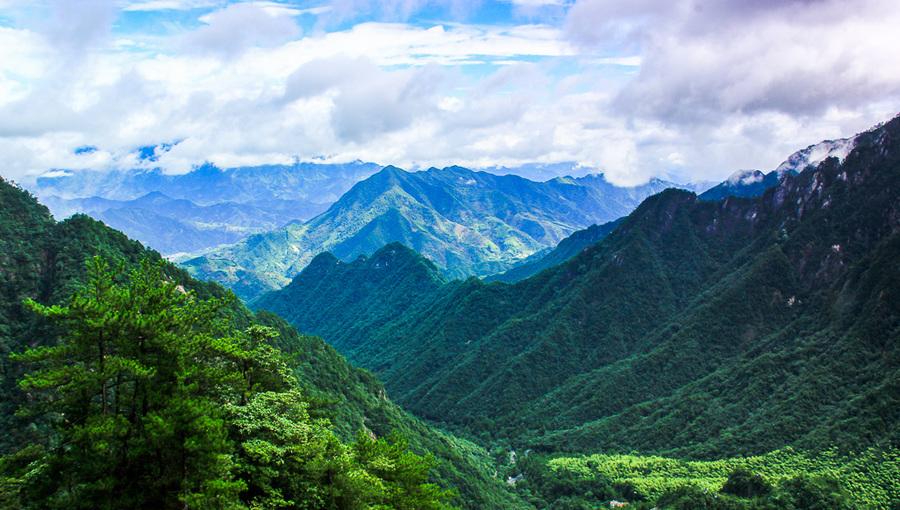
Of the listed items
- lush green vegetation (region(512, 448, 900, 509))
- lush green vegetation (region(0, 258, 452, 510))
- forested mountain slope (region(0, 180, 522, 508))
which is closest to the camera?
lush green vegetation (region(0, 258, 452, 510))

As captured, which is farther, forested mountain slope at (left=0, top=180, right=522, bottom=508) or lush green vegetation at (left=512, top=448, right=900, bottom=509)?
lush green vegetation at (left=512, top=448, right=900, bottom=509)

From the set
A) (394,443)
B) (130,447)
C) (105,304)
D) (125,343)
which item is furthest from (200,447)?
(394,443)

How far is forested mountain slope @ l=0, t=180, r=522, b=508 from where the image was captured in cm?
11800

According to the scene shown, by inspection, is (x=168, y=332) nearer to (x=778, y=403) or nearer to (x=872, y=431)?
(x=872, y=431)

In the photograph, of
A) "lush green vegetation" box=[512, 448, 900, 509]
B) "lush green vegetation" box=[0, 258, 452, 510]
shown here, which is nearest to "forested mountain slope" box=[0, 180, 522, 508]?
"lush green vegetation" box=[512, 448, 900, 509]

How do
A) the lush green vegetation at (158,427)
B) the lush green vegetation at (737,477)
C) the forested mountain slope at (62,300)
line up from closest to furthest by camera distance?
the lush green vegetation at (158,427), the forested mountain slope at (62,300), the lush green vegetation at (737,477)

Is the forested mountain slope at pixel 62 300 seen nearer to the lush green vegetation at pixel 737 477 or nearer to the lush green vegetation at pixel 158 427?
the lush green vegetation at pixel 737 477

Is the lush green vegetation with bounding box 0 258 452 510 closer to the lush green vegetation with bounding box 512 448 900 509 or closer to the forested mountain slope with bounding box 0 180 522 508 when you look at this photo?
the forested mountain slope with bounding box 0 180 522 508

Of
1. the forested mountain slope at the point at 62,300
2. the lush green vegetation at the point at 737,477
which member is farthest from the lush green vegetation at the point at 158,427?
the lush green vegetation at the point at 737,477

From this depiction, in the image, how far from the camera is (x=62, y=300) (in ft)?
416

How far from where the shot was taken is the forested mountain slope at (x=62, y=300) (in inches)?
4646

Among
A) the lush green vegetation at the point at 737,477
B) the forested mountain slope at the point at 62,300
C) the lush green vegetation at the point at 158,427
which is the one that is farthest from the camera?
the lush green vegetation at the point at 737,477

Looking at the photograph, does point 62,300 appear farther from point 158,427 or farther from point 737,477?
point 737,477

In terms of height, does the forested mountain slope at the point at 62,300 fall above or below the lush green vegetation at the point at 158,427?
above
